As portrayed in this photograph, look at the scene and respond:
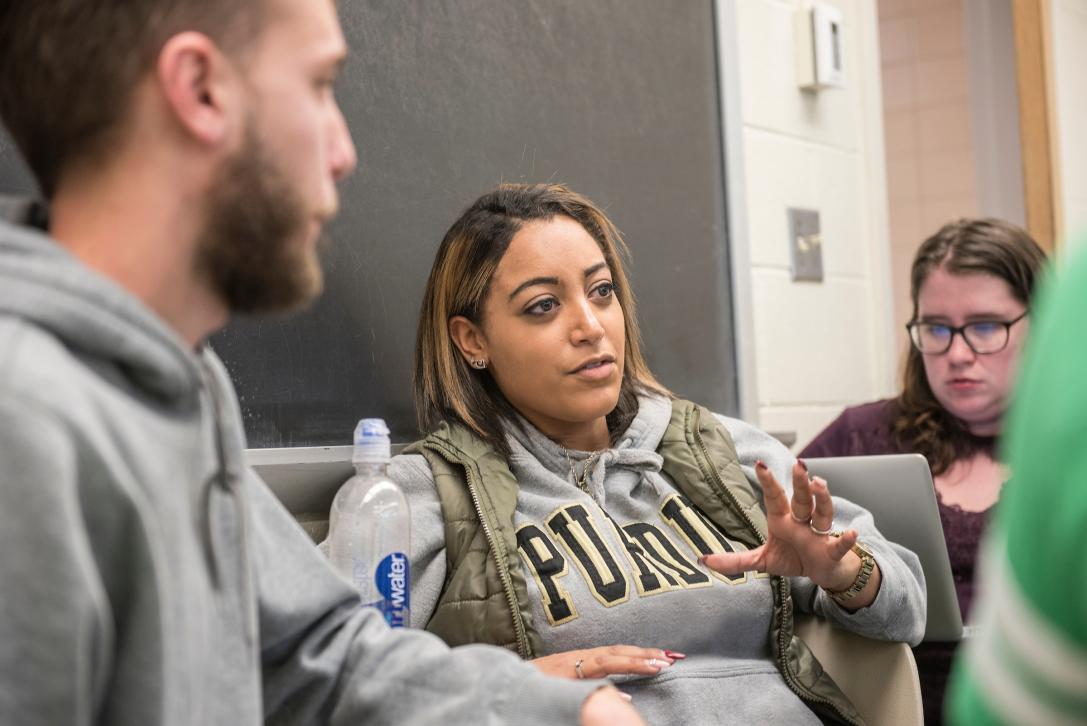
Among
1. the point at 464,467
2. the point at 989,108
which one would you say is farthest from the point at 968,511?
the point at 989,108

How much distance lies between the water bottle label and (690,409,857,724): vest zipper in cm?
55

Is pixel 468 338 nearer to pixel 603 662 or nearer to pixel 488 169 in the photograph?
pixel 488 169

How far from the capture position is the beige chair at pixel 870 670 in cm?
175

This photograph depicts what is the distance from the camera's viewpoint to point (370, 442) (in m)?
1.64

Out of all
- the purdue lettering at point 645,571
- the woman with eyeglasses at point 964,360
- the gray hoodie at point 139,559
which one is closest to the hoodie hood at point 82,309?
the gray hoodie at point 139,559

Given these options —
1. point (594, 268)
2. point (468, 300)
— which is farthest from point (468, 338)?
point (594, 268)

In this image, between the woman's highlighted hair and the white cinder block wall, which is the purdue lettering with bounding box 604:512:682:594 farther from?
the white cinder block wall

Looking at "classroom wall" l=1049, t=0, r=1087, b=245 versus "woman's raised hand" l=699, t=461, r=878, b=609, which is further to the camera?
"classroom wall" l=1049, t=0, r=1087, b=245

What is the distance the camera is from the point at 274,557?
1.08 metres

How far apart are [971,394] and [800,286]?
0.53 m

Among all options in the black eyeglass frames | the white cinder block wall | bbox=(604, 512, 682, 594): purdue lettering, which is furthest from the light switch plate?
bbox=(604, 512, 682, 594): purdue lettering

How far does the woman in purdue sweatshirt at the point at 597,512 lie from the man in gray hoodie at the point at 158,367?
62cm

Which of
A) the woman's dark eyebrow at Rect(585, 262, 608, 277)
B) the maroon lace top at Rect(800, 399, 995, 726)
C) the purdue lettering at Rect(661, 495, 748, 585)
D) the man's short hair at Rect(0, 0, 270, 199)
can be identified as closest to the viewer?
the man's short hair at Rect(0, 0, 270, 199)

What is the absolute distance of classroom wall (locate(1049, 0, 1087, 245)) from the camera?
12.0 ft
